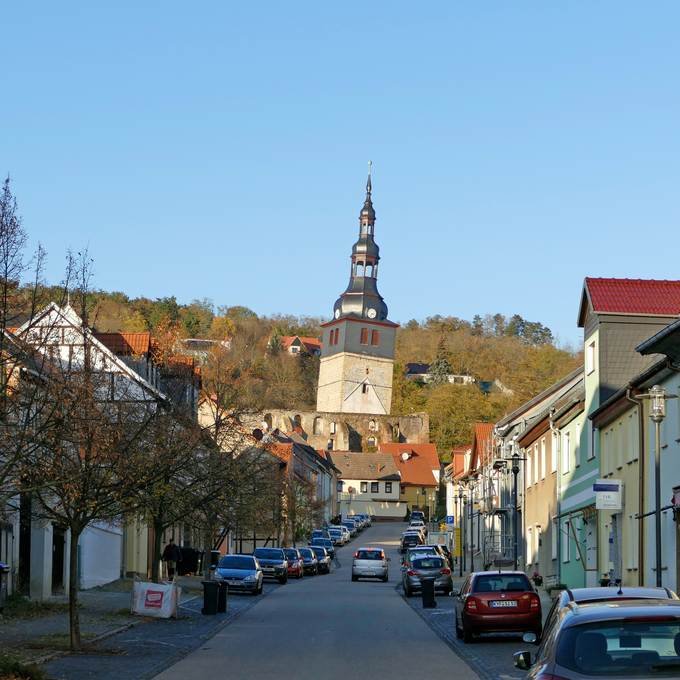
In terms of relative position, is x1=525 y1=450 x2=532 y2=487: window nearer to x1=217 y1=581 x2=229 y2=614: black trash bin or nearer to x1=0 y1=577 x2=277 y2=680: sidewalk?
x1=0 y1=577 x2=277 y2=680: sidewalk

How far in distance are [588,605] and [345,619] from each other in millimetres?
23733

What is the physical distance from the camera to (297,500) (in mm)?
82562

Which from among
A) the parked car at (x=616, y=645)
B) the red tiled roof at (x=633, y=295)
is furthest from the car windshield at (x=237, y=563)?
the parked car at (x=616, y=645)

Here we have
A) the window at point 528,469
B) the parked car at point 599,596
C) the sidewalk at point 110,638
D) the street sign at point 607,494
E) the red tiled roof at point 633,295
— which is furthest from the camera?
the window at point 528,469

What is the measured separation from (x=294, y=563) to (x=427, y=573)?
1464cm

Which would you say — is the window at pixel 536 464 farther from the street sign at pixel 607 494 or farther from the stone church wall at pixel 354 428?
the stone church wall at pixel 354 428

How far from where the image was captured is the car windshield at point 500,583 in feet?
82.4

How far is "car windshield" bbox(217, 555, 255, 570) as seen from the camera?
4638 centimetres

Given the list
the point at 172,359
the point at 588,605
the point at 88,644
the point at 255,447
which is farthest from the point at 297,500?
the point at 588,605

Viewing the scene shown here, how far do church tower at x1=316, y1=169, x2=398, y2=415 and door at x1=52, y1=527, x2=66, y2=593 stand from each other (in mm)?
118038

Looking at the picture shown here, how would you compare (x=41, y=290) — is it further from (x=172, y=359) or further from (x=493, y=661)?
(x=172, y=359)

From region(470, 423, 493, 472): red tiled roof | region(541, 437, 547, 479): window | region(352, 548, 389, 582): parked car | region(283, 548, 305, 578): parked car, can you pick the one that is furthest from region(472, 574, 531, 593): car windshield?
A: region(470, 423, 493, 472): red tiled roof

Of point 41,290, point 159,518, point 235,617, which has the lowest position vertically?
point 235,617

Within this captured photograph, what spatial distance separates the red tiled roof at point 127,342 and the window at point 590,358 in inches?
646
